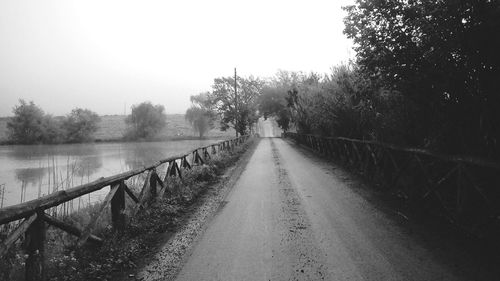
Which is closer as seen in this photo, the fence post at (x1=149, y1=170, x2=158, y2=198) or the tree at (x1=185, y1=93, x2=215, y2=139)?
the fence post at (x1=149, y1=170, x2=158, y2=198)

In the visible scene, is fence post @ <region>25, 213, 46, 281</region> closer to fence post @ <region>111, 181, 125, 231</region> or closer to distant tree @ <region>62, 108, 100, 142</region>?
fence post @ <region>111, 181, 125, 231</region>

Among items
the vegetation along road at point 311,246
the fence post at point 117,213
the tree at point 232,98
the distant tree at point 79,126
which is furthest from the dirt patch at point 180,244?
the distant tree at point 79,126

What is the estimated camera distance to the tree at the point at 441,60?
18.4 ft

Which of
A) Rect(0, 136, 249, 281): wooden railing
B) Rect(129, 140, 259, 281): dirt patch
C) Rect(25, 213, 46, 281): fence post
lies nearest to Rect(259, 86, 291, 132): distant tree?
Rect(129, 140, 259, 281): dirt patch

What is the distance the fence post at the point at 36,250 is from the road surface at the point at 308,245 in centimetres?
154

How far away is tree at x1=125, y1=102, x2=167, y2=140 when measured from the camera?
75000 millimetres

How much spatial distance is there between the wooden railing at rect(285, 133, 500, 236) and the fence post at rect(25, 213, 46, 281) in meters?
6.24

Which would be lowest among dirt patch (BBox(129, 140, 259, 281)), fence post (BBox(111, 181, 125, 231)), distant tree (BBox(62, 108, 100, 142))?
dirt patch (BBox(129, 140, 259, 281))

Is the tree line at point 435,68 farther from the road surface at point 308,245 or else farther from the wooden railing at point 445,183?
the road surface at point 308,245

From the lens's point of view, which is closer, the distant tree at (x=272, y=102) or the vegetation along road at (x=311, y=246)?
the vegetation along road at (x=311, y=246)

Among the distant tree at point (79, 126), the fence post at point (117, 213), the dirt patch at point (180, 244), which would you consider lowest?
the dirt patch at point (180, 244)

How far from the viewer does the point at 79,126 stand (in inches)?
2872

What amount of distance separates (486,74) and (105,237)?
→ 23.2ft

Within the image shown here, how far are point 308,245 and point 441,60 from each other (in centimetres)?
420
